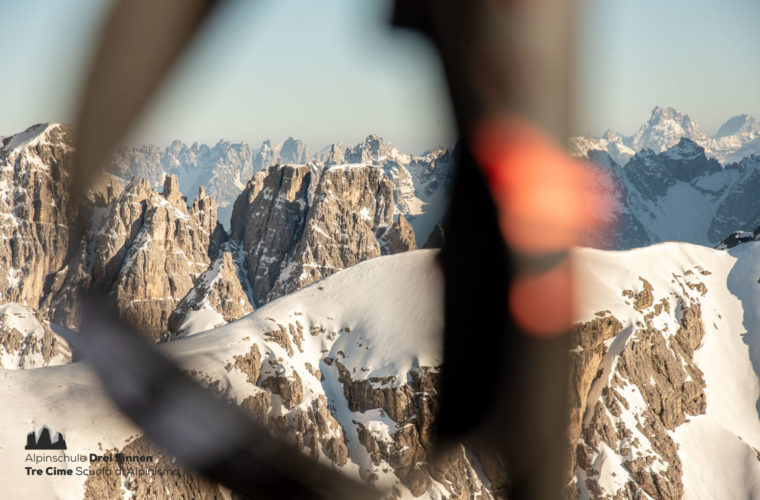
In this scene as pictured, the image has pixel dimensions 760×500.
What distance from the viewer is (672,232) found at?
19712cm

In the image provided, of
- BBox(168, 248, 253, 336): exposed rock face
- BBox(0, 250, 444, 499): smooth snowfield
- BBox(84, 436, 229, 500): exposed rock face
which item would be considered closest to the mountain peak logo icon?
BBox(0, 250, 444, 499): smooth snowfield

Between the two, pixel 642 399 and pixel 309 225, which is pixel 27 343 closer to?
pixel 309 225

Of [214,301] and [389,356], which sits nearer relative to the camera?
[389,356]

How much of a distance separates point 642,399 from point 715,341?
7.75 meters

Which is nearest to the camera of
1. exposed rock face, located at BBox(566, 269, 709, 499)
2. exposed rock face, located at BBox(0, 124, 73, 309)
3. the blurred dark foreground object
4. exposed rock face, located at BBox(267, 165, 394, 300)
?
the blurred dark foreground object

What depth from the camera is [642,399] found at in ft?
109

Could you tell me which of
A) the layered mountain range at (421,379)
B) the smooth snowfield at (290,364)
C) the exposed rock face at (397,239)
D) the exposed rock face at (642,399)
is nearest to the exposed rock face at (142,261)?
the exposed rock face at (397,239)

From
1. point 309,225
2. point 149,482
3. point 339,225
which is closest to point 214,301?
point 309,225

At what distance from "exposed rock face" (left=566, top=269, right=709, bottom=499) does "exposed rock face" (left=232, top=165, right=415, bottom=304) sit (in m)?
58.8

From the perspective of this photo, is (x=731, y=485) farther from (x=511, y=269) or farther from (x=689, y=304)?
(x=511, y=269)

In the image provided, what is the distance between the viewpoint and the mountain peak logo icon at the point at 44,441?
14.2m

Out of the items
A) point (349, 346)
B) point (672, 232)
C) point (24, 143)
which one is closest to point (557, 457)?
point (349, 346)

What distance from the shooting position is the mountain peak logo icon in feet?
46.4

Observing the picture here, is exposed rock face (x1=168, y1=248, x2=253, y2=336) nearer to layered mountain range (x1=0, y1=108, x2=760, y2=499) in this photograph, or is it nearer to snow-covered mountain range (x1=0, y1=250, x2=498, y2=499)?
layered mountain range (x1=0, y1=108, x2=760, y2=499)
